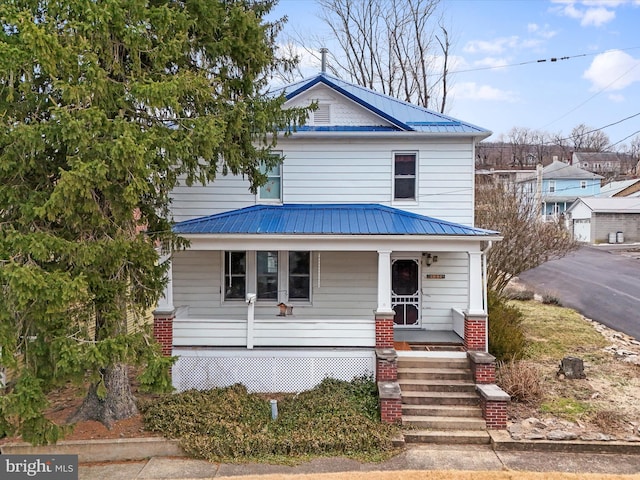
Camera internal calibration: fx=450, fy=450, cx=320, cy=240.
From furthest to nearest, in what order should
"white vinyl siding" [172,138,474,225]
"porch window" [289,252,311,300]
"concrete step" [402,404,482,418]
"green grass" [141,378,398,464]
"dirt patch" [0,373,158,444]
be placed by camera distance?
"porch window" [289,252,311,300], "white vinyl siding" [172,138,474,225], "concrete step" [402,404,482,418], "dirt patch" [0,373,158,444], "green grass" [141,378,398,464]

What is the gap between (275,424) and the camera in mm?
7957

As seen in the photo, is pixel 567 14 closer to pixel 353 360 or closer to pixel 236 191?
pixel 236 191

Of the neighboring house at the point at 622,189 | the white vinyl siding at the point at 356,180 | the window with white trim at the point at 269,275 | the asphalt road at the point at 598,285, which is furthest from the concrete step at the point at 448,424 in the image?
the neighboring house at the point at 622,189

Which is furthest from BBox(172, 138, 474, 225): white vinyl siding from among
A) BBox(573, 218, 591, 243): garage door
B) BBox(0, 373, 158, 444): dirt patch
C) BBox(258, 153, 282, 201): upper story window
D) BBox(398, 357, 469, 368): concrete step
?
BBox(573, 218, 591, 243): garage door

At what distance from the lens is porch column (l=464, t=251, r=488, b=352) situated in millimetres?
9289

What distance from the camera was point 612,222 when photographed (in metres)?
41.6

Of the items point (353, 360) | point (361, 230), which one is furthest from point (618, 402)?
point (361, 230)

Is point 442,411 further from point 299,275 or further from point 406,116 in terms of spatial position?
point 406,116

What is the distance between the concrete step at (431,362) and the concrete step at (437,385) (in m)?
0.38

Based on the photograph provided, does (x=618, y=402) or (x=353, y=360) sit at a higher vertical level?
(x=353, y=360)

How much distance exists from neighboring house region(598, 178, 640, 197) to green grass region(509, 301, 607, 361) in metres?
42.9

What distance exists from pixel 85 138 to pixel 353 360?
6.33 meters

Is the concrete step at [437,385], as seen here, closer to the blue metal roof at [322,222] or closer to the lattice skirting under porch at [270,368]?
the lattice skirting under porch at [270,368]

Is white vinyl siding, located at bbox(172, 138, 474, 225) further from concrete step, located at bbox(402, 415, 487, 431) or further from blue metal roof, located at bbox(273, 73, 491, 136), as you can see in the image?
concrete step, located at bbox(402, 415, 487, 431)
